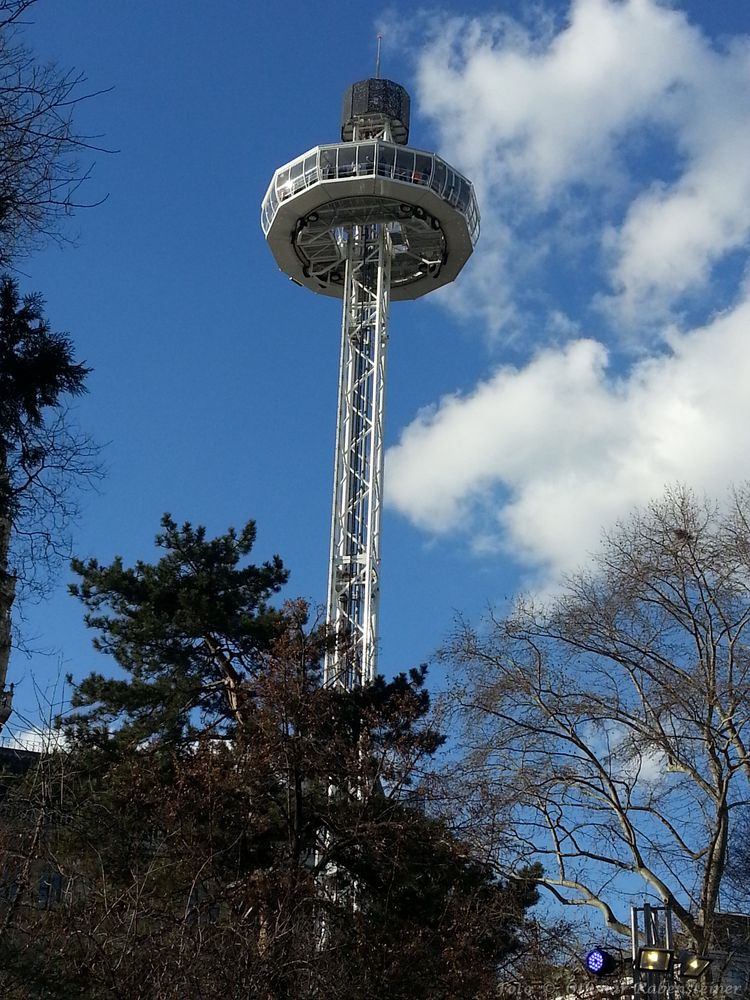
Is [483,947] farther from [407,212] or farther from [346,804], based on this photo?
[407,212]

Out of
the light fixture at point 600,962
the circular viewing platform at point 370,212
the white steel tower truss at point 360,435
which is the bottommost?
the light fixture at point 600,962

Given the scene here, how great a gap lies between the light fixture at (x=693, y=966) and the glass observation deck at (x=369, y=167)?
3986cm

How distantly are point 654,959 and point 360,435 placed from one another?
121ft

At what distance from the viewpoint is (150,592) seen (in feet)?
95.0

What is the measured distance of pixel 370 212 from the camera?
5300 cm

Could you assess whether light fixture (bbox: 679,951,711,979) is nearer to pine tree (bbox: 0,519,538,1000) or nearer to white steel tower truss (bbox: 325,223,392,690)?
pine tree (bbox: 0,519,538,1000)

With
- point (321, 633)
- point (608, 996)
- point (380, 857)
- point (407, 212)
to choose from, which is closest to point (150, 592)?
point (321, 633)

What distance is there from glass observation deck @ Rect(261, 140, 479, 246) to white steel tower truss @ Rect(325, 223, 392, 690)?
2.81 metres

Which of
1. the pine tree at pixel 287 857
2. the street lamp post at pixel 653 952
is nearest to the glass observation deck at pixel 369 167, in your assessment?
the pine tree at pixel 287 857

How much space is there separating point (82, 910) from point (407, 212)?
139ft

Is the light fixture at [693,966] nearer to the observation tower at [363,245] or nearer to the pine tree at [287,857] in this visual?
the pine tree at [287,857]

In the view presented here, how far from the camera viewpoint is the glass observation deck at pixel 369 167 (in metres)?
51.6

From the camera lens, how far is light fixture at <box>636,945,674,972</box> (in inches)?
599

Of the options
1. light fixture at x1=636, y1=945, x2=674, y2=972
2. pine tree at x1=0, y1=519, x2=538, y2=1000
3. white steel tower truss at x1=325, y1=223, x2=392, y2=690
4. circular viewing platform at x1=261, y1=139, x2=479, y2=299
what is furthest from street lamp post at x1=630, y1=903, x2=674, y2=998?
circular viewing platform at x1=261, y1=139, x2=479, y2=299
